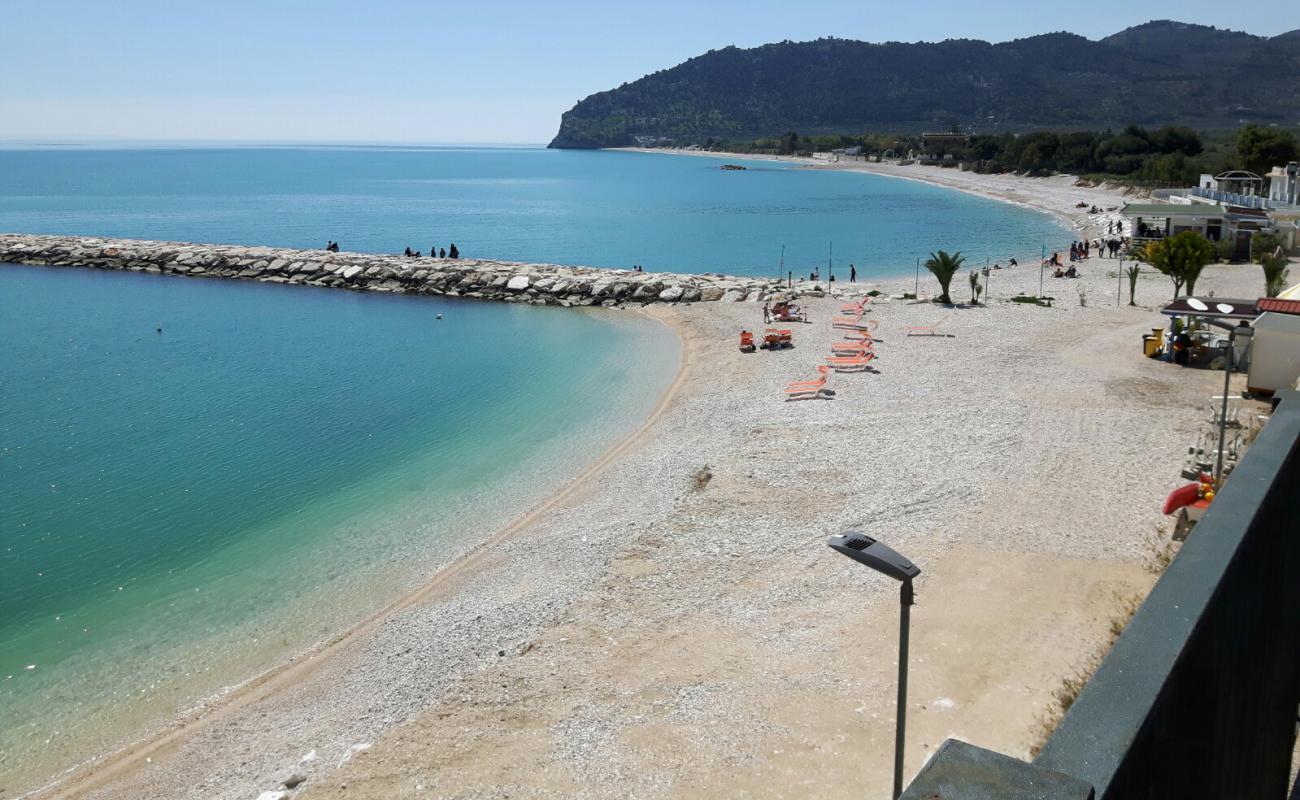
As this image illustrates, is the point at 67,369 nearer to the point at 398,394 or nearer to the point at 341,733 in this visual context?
the point at 398,394

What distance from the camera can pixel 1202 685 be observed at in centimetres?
287

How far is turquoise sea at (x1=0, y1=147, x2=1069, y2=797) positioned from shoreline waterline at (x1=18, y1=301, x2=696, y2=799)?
0.96 feet

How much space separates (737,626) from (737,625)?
0.02 m

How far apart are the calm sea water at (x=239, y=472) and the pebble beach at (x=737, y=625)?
3.80 ft

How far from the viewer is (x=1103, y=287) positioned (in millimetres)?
40125

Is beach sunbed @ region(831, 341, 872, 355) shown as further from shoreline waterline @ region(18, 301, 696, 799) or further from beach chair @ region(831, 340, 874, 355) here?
shoreline waterline @ region(18, 301, 696, 799)

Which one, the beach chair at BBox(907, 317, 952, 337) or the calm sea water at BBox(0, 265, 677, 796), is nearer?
the calm sea water at BBox(0, 265, 677, 796)

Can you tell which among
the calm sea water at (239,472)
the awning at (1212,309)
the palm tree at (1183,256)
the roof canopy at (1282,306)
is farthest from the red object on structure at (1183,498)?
the palm tree at (1183,256)

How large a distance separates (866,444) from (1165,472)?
5529mm

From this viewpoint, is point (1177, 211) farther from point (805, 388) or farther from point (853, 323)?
point (805, 388)

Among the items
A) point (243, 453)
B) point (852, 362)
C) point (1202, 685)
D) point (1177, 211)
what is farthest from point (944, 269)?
point (1202, 685)

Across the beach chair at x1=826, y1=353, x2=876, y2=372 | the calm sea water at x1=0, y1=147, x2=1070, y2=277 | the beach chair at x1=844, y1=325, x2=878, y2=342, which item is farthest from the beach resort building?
the beach chair at x1=826, y1=353, x2=876, y2=372

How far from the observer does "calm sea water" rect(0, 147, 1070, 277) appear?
6576 centimetres

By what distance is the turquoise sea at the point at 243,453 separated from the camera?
45.7 feet
